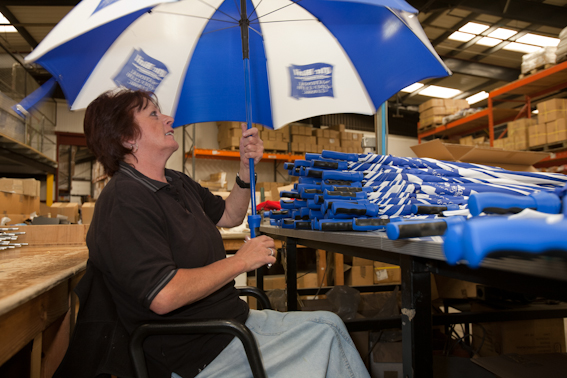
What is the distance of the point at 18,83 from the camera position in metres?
7.38

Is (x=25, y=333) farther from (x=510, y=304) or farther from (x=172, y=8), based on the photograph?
(x=510, y=304)

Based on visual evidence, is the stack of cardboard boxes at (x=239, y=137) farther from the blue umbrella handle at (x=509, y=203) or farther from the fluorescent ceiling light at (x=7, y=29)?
the blue umbrella handle at (x=509, y=203)

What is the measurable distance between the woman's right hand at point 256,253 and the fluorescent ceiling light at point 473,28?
8523mm

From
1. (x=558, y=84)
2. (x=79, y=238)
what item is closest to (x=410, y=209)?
(x=79, y=238)

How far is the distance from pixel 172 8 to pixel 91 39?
430 millimetres

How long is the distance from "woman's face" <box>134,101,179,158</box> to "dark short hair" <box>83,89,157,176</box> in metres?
0.02

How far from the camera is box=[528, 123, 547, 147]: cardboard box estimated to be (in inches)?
201

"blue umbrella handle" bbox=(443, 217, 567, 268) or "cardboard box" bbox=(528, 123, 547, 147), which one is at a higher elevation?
"cardboard box" bbox=(528, 123, 547, 147)

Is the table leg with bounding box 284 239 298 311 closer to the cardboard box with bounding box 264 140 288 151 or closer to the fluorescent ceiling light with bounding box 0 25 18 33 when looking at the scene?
the cardboard box with bounding box 264 140 288 151

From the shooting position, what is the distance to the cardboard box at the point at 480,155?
8.02 ft

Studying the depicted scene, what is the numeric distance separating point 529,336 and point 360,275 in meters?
1.93

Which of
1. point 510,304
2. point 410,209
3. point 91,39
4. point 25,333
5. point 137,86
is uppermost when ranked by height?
point 91,39

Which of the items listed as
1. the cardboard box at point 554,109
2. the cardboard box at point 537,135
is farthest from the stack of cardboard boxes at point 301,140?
the cardboard box at point 554,109

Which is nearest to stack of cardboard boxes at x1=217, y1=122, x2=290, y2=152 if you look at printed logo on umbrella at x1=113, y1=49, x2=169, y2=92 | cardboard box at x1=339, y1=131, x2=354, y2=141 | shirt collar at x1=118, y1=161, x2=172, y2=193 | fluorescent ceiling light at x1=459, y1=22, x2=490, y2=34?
cardboard box at x1=339, y1=131, x2=354, y2=141
